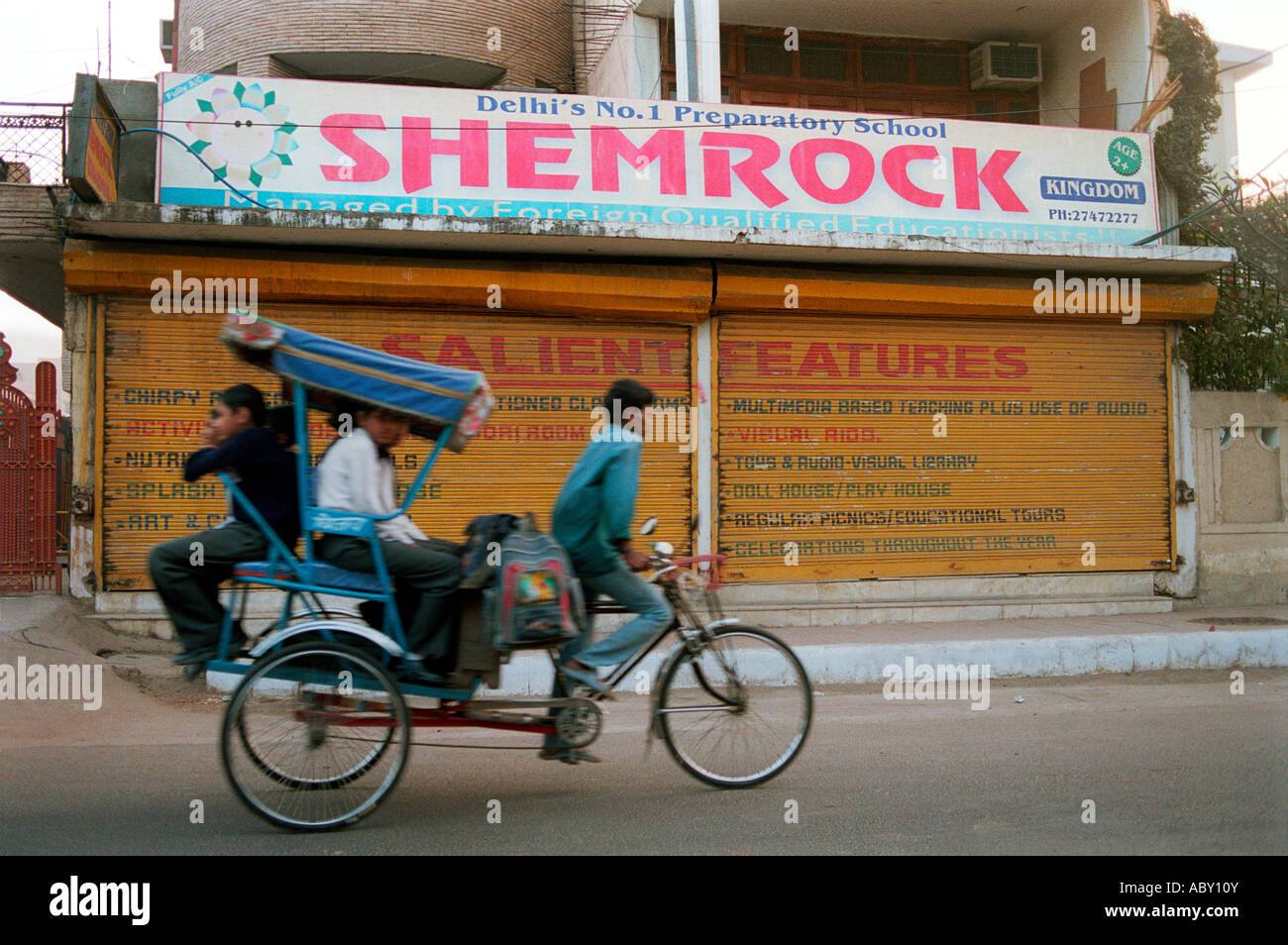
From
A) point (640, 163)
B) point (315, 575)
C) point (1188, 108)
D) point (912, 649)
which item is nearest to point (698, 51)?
point (640, 163)

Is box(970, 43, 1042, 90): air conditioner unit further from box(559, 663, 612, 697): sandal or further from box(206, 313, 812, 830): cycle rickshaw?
box(559, 663, 612, 697): sandal

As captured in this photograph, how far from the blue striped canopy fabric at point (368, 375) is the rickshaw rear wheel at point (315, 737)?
3.43 ft

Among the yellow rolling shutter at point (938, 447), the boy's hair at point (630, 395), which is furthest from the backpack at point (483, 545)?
the yellow rolling shutter at point (938, 447)

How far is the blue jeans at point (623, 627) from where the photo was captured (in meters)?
4.71

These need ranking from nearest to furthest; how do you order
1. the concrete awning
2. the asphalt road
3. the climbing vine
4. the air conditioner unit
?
the asphalt road, the concrete awning, the climbing vine, the air conditioner unit

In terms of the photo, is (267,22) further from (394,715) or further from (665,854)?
(665,854)

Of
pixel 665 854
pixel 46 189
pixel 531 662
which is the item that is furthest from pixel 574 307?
pixel 665 854

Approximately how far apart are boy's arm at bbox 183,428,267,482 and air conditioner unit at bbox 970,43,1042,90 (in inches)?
496

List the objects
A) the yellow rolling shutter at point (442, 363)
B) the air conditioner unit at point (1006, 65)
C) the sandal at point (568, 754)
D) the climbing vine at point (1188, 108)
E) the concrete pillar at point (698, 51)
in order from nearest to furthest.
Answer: the sandal at point (568, 754)
the yellow rolling shutter at point (442, 363)
the concrete pillar at point (698, 51)
the climbing vine at point (1188, 108)
the air conditioner unit at point (1006, 65)

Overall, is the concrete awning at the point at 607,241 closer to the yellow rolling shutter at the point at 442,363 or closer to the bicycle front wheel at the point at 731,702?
the yellow rolling shutter at the point at 442,363

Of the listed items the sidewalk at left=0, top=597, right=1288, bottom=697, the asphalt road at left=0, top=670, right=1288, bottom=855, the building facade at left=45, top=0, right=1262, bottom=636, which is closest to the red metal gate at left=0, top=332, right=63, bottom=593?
the sidewalk at left=0, top=597, right=1288, bottom=697

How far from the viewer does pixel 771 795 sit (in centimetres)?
484

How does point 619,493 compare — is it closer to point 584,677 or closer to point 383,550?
point 584,677

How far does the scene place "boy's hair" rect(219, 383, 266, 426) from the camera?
14.9ft
